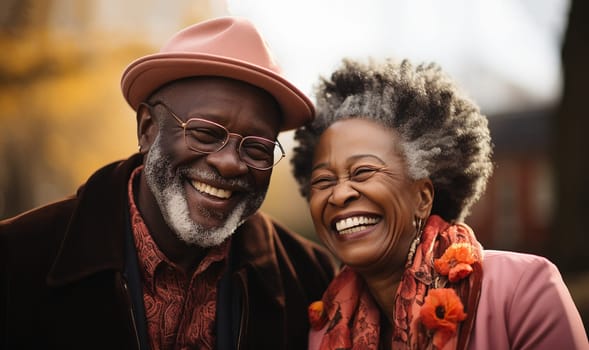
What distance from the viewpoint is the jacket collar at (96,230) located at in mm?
3037

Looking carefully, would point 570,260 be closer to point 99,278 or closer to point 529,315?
point 529,315

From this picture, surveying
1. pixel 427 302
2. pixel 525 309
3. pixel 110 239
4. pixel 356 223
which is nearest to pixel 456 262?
pixel 427 302

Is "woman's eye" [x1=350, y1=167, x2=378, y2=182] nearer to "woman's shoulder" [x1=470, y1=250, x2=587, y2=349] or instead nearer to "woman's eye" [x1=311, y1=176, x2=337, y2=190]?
"woman's eye" [x1=311, y1=176, x2=337, y2=190]

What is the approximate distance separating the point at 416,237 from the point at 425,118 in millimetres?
667

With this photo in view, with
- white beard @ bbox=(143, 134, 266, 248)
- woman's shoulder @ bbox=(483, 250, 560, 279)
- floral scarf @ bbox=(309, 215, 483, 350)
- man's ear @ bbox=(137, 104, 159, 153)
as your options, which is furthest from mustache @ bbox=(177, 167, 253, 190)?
woman's shoulder @ bbox=(483, 250, 560, 279)

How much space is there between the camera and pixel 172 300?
3.28 m

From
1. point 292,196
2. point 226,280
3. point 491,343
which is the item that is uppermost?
point 226,280

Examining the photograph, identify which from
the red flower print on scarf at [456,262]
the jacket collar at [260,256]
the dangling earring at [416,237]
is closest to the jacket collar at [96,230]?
the jacket collar at [260,256]

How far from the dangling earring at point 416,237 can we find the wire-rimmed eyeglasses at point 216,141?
883 millimetres

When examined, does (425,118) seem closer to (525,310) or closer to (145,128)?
(525,310)

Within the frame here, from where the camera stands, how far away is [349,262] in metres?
3.20

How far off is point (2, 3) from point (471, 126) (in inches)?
314

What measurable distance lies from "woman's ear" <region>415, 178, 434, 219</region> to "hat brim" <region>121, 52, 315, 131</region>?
2.56ft

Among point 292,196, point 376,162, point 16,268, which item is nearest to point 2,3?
point 16,268
